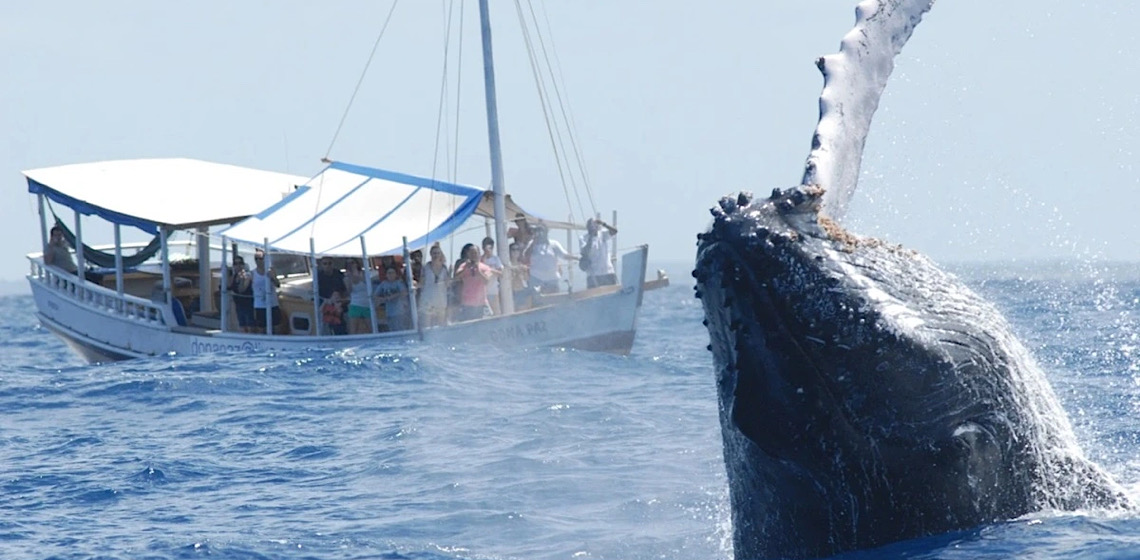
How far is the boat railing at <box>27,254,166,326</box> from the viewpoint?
25.5 metres

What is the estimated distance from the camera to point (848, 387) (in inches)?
173

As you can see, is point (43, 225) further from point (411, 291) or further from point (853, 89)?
point (853, 89)

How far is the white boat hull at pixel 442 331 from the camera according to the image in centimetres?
2277

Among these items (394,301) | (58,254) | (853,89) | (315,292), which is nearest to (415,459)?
(853,89)

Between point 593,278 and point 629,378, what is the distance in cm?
583

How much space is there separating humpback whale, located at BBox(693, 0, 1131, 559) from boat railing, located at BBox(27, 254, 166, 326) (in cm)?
2180

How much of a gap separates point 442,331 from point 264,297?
3.47 metres

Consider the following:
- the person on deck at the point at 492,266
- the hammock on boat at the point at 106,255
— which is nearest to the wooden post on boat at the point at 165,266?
the hammock on boat at the point at 106,255

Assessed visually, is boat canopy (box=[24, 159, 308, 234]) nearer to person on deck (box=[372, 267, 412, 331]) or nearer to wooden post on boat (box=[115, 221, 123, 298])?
wooden post on boat (box=[115, 221, 123, 298])

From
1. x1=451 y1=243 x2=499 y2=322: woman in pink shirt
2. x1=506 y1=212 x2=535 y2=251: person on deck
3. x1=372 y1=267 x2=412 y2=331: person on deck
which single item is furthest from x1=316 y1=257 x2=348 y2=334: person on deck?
x1=506 y1=212 x2=535 y2=251: person on deck

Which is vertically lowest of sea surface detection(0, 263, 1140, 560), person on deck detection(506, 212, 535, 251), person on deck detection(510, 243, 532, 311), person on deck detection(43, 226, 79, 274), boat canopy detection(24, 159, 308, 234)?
sea surface detection(0, 263, 1140, 560)

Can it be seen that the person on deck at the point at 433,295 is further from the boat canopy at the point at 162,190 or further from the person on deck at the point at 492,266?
the boat canopy at the point at 162,190

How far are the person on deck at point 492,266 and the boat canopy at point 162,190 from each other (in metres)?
5.20

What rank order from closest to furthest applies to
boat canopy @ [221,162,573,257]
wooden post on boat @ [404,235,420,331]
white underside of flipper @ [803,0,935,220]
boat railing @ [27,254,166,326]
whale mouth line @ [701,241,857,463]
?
1. whale mouth line @ [701,241,857,463]
2. white underside of flipper @ [803,0,935,220]
3. wooden post on boat @ [404,235,420,331]
4. boat canopy @ [221,162,573,257]
5. boat railing @ [27,254,166,326]
